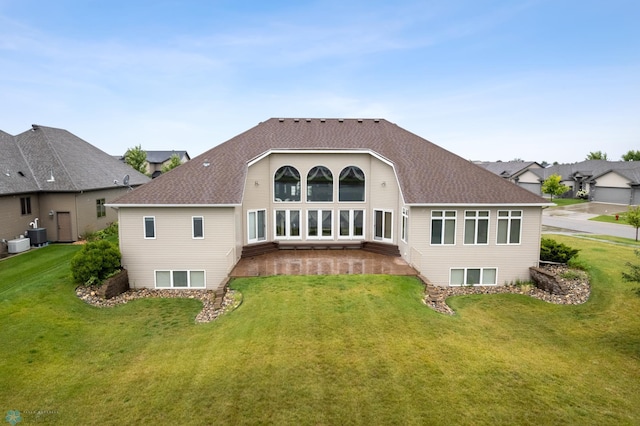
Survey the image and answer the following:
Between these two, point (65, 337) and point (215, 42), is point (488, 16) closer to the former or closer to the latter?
point (215, 42)

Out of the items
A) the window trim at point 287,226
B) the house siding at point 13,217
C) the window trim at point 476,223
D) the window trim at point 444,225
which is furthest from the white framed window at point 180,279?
the window trim at point 476,223

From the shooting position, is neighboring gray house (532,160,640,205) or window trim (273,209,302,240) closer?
window trim (273,209,302,240)

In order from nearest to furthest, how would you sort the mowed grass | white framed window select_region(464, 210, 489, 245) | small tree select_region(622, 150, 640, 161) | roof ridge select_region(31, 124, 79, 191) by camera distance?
the mowed grass → white framed window select_region(464, 210, 489, 245) → roof ridge select_region(31, 124, 79, 191) → small tree select_region(622, 150, 640, 161)

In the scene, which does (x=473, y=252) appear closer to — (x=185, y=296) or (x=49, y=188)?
(x=185, y=296)

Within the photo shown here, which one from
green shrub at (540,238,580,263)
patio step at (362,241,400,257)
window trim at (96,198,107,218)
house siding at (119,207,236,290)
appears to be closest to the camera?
house siding at (119,207,236,290)

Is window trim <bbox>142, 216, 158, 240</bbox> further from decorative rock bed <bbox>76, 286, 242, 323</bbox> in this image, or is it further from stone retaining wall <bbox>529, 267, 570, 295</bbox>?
stone retaining wall <bbox>529, 267, 570, 295</bbox>

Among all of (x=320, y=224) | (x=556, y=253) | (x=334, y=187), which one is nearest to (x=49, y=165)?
(x=320, y=224)

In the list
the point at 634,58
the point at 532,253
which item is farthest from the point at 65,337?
the point at 634,58

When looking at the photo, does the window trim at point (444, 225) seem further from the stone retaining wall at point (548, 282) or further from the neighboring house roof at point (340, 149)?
the stone retaining wall at point (548, 282)

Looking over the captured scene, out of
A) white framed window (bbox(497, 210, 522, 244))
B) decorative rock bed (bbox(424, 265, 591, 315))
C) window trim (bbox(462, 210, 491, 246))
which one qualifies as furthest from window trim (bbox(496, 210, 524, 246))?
decorative rock bed (bbox(424, 265, 591, 315))
